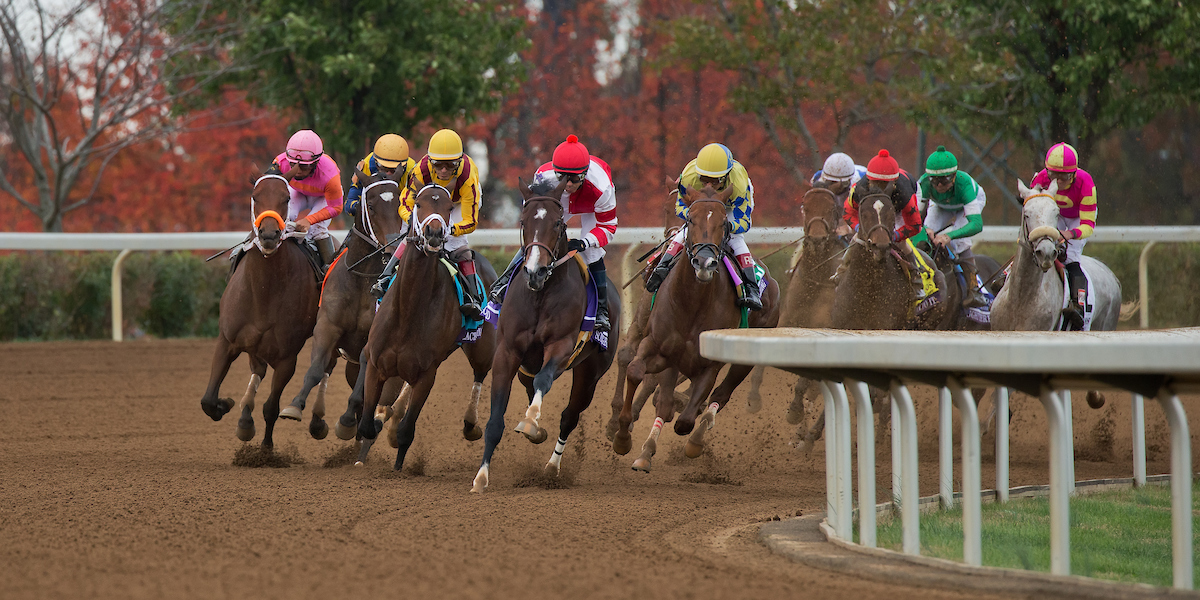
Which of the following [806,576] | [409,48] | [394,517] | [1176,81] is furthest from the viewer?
[409,48]

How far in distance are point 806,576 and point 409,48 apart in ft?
40.1

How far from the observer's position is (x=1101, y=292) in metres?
9.24

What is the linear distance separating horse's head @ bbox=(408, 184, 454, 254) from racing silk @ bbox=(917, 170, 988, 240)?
390cm

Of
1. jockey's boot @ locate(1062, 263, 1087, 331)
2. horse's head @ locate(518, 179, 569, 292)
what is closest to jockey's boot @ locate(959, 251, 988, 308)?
jockey's boot @ locate(1062, 263, 1087, 331)

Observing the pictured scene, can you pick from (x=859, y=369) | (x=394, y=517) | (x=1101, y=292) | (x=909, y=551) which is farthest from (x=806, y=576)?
Answer: (x=1101, y=292)

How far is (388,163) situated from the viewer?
8148 mm

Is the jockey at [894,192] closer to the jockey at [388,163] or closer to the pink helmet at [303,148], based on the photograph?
the jockey at [388,163]

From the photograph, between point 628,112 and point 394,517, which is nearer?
point 394,517

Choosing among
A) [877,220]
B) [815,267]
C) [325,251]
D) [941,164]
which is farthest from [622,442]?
[941,164]

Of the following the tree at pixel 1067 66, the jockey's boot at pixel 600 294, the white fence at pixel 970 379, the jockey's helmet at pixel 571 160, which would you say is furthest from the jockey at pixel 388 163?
the tree at pixel 1067 66

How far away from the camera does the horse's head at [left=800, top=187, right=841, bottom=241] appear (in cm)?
872

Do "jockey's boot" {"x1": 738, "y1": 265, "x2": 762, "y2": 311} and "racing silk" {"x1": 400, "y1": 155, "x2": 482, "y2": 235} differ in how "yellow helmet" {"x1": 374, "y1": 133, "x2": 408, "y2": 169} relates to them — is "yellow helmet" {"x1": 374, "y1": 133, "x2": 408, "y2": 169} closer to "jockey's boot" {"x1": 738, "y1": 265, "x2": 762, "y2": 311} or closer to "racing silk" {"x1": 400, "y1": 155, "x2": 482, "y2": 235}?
"racing silk" {"x1": 400, "y1": 155, "x2": 482, "y2": 235}

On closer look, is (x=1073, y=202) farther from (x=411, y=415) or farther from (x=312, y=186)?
(x=312, y=186)

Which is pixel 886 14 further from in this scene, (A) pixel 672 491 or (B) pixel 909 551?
(B) pixel 909 551
